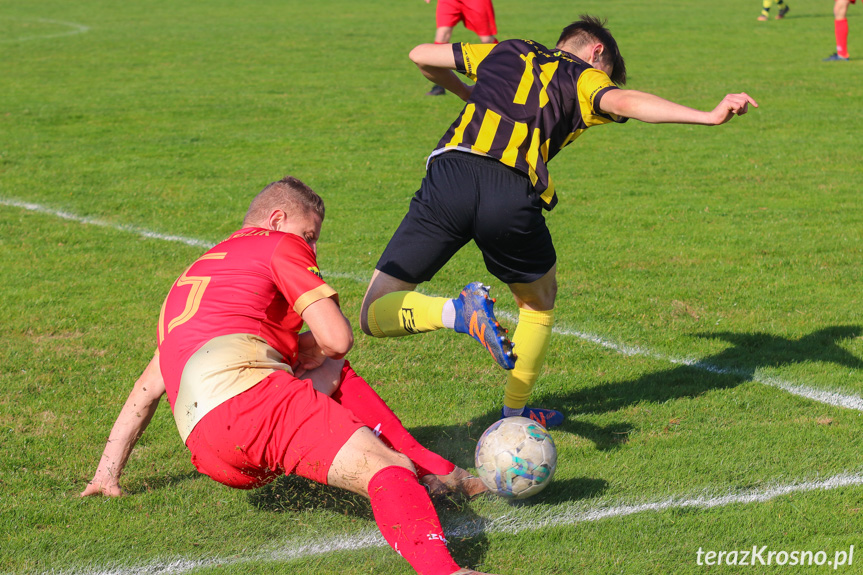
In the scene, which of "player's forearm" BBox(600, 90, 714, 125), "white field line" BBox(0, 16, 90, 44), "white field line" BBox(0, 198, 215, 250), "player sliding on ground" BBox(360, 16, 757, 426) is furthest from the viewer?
"white field line" BBox(0, 16, 90, 44)

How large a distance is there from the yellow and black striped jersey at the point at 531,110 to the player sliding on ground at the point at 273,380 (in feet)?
2.91

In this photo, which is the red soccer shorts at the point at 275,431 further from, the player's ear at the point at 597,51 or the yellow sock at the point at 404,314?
the player's ear at the point at 597,51

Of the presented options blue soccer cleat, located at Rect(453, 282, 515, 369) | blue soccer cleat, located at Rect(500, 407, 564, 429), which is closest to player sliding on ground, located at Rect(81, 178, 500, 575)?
blue soccer cleat, located at Rect(453, 282, 515, 369)

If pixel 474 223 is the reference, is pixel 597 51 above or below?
above

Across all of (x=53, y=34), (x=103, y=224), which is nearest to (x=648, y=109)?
Result: (x=103, y=224)

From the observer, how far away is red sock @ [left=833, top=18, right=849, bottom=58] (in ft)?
55.2

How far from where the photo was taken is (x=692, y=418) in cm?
447

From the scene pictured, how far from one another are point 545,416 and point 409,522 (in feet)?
5.43

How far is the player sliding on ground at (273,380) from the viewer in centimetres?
304

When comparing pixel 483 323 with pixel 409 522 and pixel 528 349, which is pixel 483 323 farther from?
pixel 409 522

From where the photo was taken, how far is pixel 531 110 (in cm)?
392

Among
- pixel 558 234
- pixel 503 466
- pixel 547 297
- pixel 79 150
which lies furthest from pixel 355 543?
pixel 79 150

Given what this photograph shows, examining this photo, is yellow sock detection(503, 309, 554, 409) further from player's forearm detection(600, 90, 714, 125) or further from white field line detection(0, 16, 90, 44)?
white field line detection(0, 16, 90, 44)

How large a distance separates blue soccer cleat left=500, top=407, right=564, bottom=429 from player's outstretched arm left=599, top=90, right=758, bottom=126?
157cm
